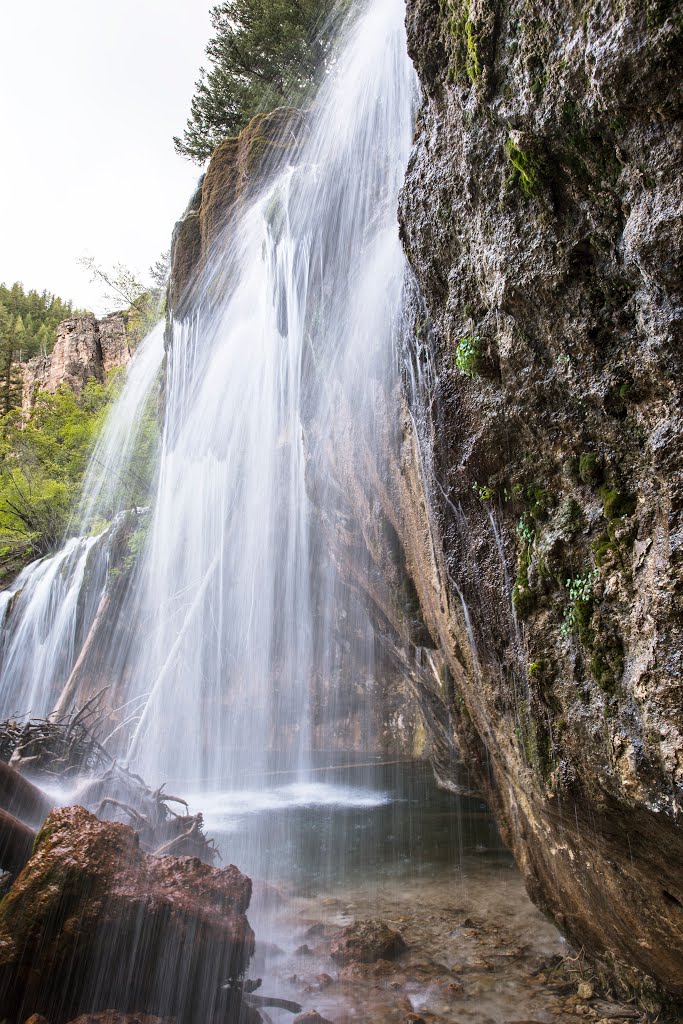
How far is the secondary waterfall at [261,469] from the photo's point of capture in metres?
8.35

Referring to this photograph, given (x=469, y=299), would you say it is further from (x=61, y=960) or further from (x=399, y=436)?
(x=61, y=960)

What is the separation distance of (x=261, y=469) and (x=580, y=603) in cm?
976

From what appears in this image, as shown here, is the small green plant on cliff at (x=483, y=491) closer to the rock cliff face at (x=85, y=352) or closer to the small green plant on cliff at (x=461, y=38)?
the small green plant on cliff at (x=461, y=38)

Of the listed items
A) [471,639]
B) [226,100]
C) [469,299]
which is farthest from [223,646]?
[226,100]

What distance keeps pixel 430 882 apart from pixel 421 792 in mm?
4497

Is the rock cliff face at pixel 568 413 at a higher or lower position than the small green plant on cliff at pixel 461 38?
lower

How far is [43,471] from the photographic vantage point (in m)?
22.8

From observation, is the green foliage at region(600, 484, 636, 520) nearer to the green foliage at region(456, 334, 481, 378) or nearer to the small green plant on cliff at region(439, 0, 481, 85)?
the green foliage at region(456, 334, 481, 378)

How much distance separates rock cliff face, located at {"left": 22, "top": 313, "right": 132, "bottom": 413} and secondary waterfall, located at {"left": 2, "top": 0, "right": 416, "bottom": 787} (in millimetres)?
15046

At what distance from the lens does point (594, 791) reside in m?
3.23

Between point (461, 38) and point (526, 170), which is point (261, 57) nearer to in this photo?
point (461, 38)

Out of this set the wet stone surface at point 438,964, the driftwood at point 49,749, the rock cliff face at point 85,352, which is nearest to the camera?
the wet stone surface at point 438,964

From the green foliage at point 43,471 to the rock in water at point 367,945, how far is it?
63.5 feet

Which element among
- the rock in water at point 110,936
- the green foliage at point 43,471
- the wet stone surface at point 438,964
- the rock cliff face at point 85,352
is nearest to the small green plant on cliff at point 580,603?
the wet stone surface at point 438,964
